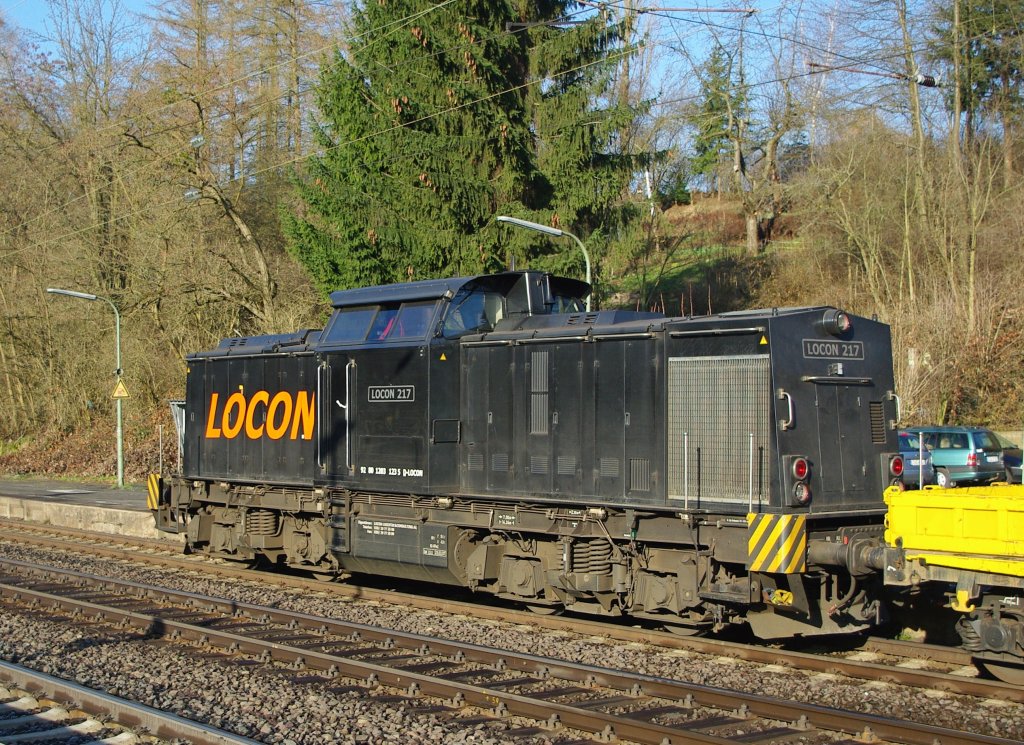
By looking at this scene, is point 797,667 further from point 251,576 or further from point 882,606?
point 251,576

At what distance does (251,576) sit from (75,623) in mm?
3254

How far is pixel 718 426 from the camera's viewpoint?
29.7ft

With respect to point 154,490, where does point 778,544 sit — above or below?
below

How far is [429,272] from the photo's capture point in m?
22.8

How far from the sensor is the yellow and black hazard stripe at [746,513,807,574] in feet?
27.1

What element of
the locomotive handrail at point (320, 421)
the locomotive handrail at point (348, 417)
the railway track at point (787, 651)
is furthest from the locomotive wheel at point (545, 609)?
the locomotive handrail at point (320, 421)

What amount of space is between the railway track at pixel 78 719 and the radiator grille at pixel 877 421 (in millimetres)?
6606

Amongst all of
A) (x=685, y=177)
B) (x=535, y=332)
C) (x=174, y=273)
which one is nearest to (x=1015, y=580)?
(x=535, y=332)

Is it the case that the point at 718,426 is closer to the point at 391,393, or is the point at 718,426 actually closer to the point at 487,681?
the point at 487,681

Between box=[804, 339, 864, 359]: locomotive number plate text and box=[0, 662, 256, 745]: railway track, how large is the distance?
236 inches

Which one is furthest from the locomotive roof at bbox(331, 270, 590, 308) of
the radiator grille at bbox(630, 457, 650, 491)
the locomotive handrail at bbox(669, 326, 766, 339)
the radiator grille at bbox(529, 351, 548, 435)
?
the radiator grille at bbox(630, 457, 650, 491)

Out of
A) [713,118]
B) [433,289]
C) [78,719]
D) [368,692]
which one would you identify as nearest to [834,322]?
[433,289]

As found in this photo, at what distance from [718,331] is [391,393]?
4.49 meters

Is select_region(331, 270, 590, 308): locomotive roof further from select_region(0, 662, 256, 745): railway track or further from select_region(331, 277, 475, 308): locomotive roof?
select_region(0, 662, 256, 745): railway track
